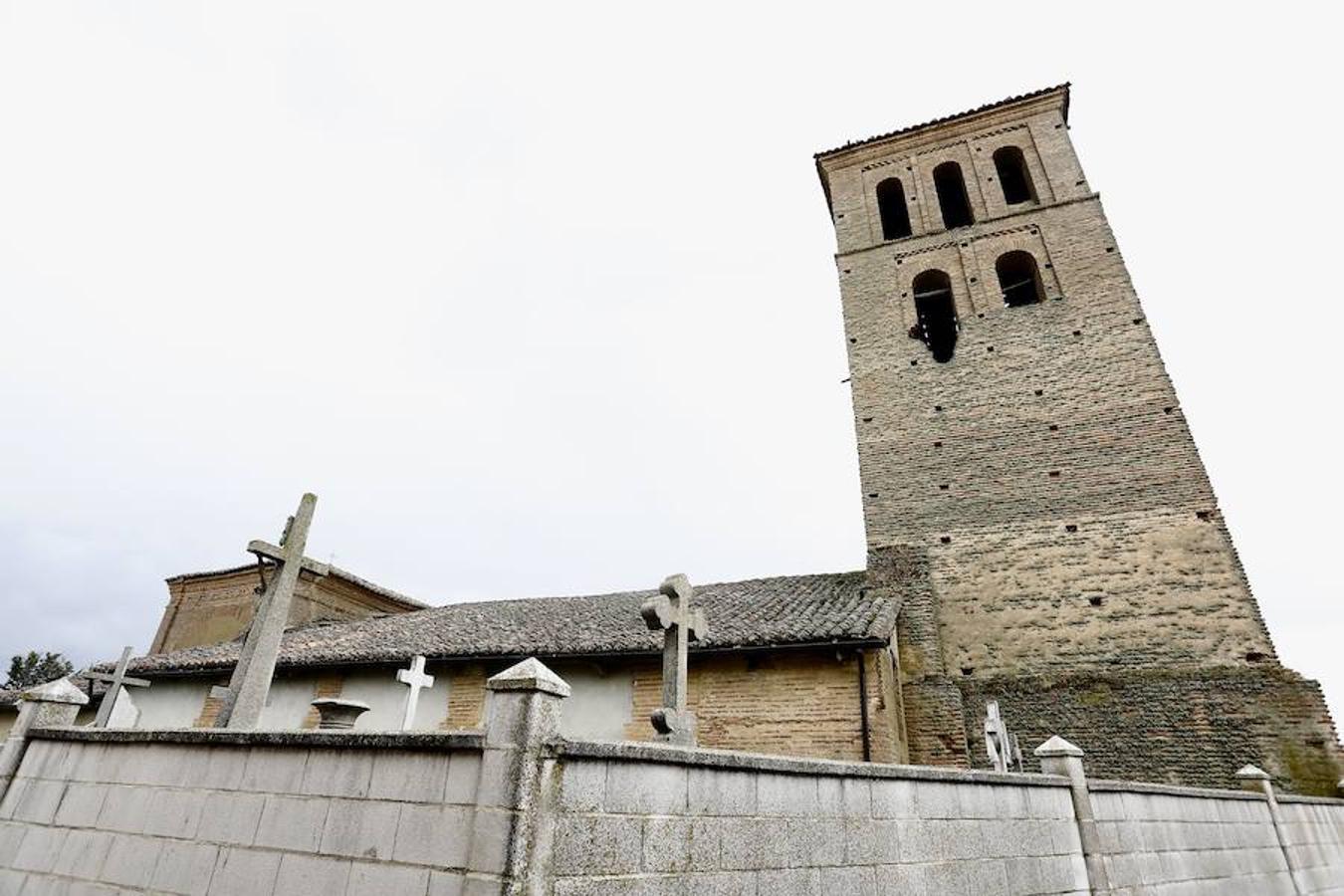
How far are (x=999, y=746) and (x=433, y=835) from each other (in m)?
8.94

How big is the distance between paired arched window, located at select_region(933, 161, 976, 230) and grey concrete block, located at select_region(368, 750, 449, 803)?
61.5ft

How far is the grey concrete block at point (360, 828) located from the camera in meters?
3.16

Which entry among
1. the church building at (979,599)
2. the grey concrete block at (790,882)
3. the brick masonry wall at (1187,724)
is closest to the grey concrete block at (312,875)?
the grey concrete block at (790,882)

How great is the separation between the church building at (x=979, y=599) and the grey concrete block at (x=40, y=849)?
343 cm

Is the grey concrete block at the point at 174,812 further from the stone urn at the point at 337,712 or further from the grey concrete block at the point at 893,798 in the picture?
the grey concrete block at the point at 893,798

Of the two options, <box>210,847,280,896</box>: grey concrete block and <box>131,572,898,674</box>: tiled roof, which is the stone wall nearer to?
<box>210,847,280,896</box>: grey concrete block

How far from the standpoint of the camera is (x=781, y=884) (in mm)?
3600

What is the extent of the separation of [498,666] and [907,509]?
8334 mm

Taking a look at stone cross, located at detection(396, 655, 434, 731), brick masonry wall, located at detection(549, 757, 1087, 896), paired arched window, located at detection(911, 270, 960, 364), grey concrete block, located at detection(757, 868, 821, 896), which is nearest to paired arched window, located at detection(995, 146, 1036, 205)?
paired arched window, located at detection(911, 270, 960, 364)

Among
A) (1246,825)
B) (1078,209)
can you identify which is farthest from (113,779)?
(1078,209)

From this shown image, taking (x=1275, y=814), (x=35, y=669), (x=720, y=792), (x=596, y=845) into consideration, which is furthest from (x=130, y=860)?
(x=35, y=669)

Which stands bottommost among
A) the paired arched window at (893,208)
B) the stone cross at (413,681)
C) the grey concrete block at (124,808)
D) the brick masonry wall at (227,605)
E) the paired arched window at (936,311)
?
the grey concrete block at (124,808)

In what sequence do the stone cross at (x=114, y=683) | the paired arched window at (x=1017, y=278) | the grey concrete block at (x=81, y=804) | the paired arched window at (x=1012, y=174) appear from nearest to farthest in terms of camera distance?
the grey concrete block at (x=81, y=804), the stone cross at (x=114, y=683), the paired arched window at (x=1017, y=278), the paired arched window at (x=1012, y=174)

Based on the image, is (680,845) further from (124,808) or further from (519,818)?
(124,808)
